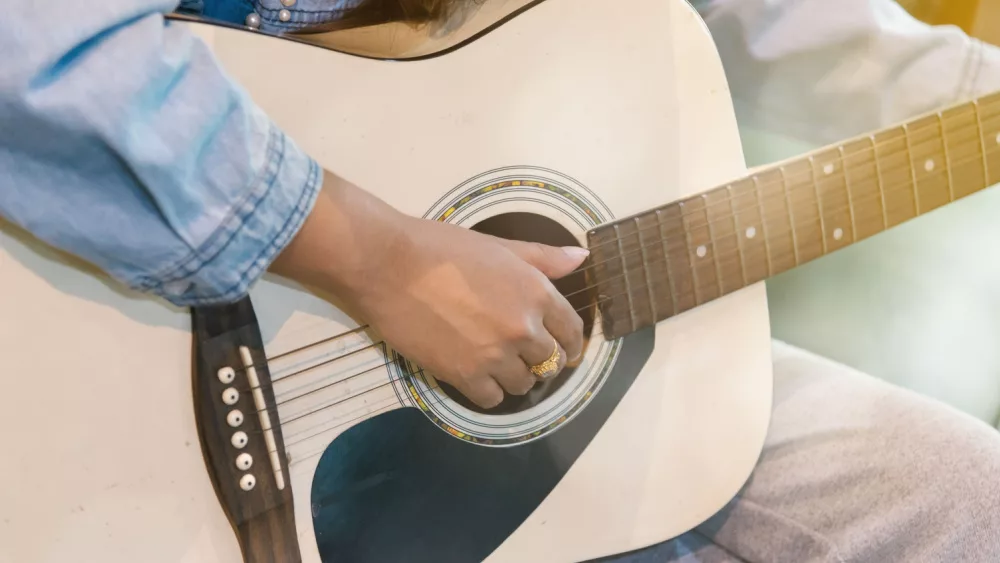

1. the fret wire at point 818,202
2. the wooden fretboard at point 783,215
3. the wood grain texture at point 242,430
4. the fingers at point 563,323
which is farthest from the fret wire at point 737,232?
the wood grain texture at point 242,430

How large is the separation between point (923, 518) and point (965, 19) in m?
0.85

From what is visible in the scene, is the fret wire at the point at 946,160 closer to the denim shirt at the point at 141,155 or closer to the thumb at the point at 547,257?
the thumb at the point at 547,257

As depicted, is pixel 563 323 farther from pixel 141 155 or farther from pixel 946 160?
pixel 946 160

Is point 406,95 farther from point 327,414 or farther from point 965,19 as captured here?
point 965,19

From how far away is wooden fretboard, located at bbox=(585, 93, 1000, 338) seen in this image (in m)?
0.66

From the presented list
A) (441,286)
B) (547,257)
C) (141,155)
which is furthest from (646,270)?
(141,155)

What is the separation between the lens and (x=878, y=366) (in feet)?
3.26

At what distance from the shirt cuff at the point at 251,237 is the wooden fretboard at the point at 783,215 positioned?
0.96ft

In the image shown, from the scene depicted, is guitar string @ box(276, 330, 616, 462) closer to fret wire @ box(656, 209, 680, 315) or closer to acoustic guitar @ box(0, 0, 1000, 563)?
acoustic guitar @ box(0, 0, 1000, 563)

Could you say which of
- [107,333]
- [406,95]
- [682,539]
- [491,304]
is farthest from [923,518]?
[107,333]

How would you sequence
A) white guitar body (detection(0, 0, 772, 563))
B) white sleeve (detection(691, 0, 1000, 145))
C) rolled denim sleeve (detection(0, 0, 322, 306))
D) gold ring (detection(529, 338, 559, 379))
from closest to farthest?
rolled denim sleeve (detection(0, 0, 322, 306)), white guitar body (detection(0, 0, 772, 563)), gold ring (detection(529, 338, 559, 379)), white sleeve (detection(691, 0, 1000, 145))

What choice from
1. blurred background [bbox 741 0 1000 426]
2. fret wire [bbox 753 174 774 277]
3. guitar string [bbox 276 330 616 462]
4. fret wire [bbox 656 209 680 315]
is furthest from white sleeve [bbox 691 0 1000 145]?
guitar string [bbox 276 330 616 462]

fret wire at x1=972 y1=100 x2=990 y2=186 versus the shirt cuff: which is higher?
the shirt cuff

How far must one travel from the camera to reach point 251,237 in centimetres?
45
